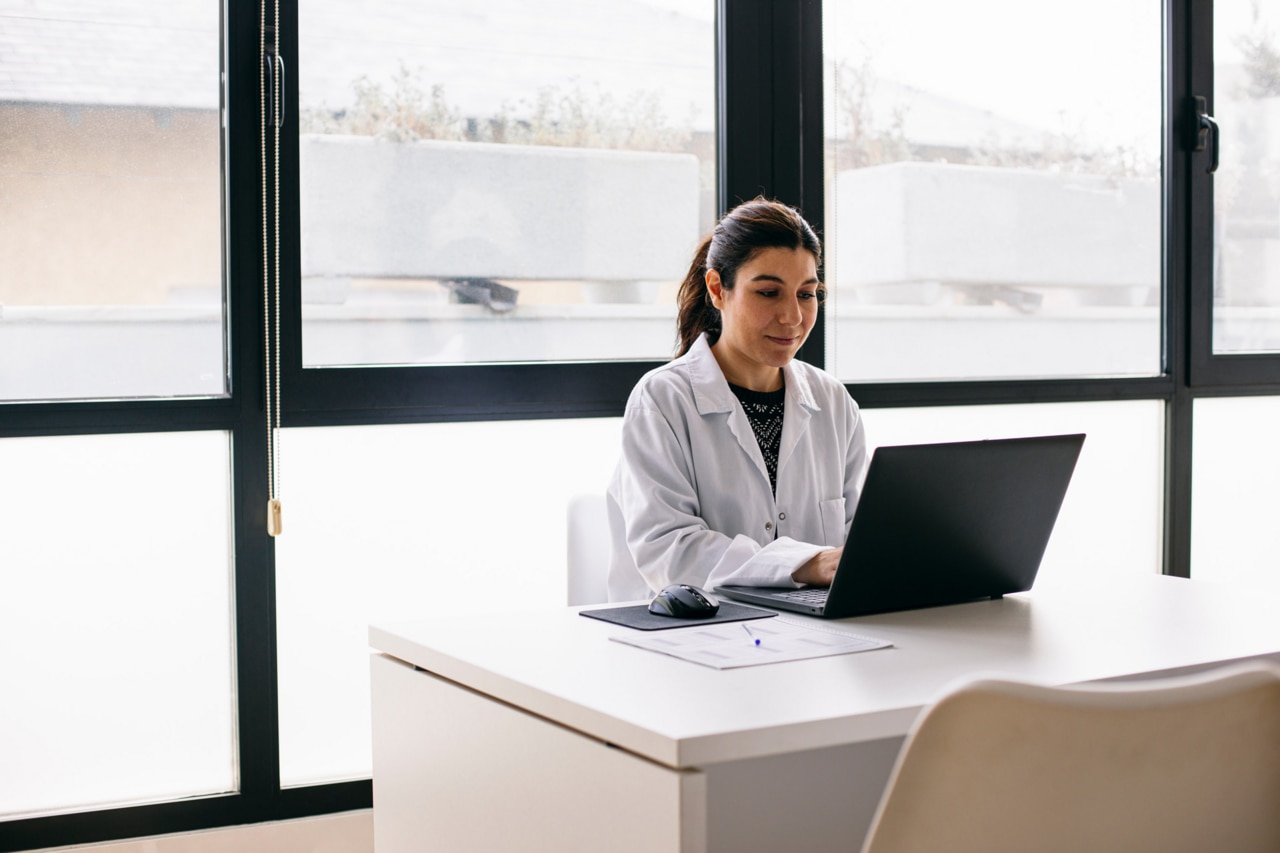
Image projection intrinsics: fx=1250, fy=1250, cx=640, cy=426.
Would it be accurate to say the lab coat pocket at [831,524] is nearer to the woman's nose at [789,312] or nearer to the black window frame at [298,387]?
the woman's nose at [789,312]

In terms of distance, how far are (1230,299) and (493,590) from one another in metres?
2.16

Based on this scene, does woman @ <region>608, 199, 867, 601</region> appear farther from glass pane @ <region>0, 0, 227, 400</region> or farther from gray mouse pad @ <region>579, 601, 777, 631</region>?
glass pane @ <region>0, 0, 227, 400</region>

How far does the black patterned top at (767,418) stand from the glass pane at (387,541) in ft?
1.34

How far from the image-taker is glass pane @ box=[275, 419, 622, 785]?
8.37 ft

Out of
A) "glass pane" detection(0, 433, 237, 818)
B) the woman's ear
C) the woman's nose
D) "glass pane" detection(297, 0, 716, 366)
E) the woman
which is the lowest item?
"glass pane" detection(0, 433, 237, 818)

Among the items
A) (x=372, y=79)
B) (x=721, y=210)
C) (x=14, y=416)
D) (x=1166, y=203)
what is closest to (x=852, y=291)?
(x=721, y=210)

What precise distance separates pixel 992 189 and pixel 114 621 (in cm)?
227

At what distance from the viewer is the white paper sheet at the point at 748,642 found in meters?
1.37

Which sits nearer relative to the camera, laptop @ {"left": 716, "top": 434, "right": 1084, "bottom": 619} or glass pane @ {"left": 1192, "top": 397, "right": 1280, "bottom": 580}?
laptop @ {"left": 716, "top": 434, "right": 1084, "bottom": 619}

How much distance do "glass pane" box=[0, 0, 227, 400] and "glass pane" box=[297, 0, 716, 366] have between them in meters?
0.20

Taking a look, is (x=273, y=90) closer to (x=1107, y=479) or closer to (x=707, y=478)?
(x=707, y=478)

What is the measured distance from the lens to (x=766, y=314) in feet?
7.34

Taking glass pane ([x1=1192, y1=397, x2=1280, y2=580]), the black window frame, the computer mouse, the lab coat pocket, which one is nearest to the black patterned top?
the lab coat pocket

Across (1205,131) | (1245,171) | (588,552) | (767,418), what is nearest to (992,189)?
(1205,131)
